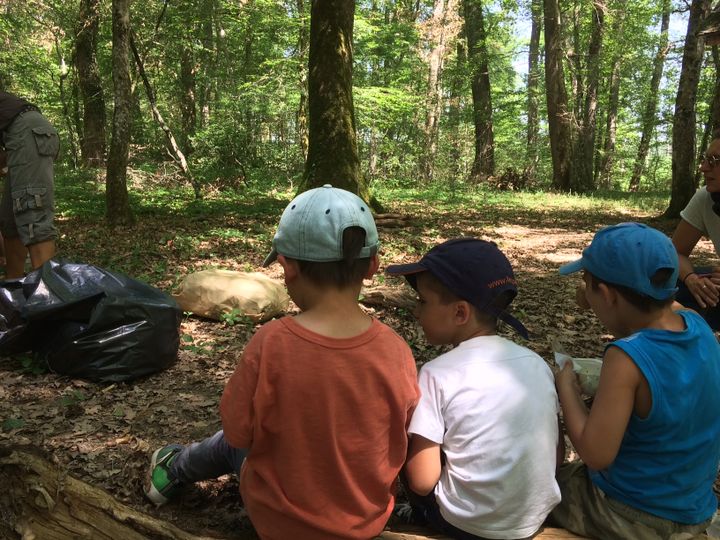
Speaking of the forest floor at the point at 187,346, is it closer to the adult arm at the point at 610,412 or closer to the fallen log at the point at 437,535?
the fallen log at the point at 437,535

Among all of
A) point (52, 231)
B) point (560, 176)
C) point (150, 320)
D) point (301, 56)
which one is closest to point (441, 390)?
point (150, 320)

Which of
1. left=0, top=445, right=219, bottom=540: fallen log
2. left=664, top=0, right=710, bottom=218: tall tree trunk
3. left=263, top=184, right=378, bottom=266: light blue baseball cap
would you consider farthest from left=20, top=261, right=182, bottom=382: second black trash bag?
left=664, top=0, right=710, bottom=218: tall tree trunk

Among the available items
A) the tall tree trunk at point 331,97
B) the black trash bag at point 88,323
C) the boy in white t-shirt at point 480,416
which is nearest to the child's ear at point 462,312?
the boy in white t-shirt at point 480,416

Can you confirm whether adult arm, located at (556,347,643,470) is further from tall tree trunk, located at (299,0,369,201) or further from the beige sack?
tall tree trunk, located at (299,0,369,201)

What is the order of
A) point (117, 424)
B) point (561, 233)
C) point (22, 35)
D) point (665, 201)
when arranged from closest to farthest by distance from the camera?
point (117, 424), point (561, 233), point (665, 201), point (22, 35)

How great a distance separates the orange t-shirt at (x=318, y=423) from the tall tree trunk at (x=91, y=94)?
15.1 m

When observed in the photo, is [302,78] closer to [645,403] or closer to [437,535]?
[437,535]

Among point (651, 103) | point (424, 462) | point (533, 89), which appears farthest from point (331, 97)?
point (651, 103)

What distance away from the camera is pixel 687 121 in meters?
10.0

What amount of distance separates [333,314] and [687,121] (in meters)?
11.1

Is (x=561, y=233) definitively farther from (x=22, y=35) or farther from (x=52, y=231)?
(x=22, y=35)

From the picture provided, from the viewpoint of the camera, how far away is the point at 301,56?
565 inches

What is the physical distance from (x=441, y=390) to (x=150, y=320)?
7.63 feet

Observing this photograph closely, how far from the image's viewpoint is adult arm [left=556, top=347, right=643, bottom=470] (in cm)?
155
